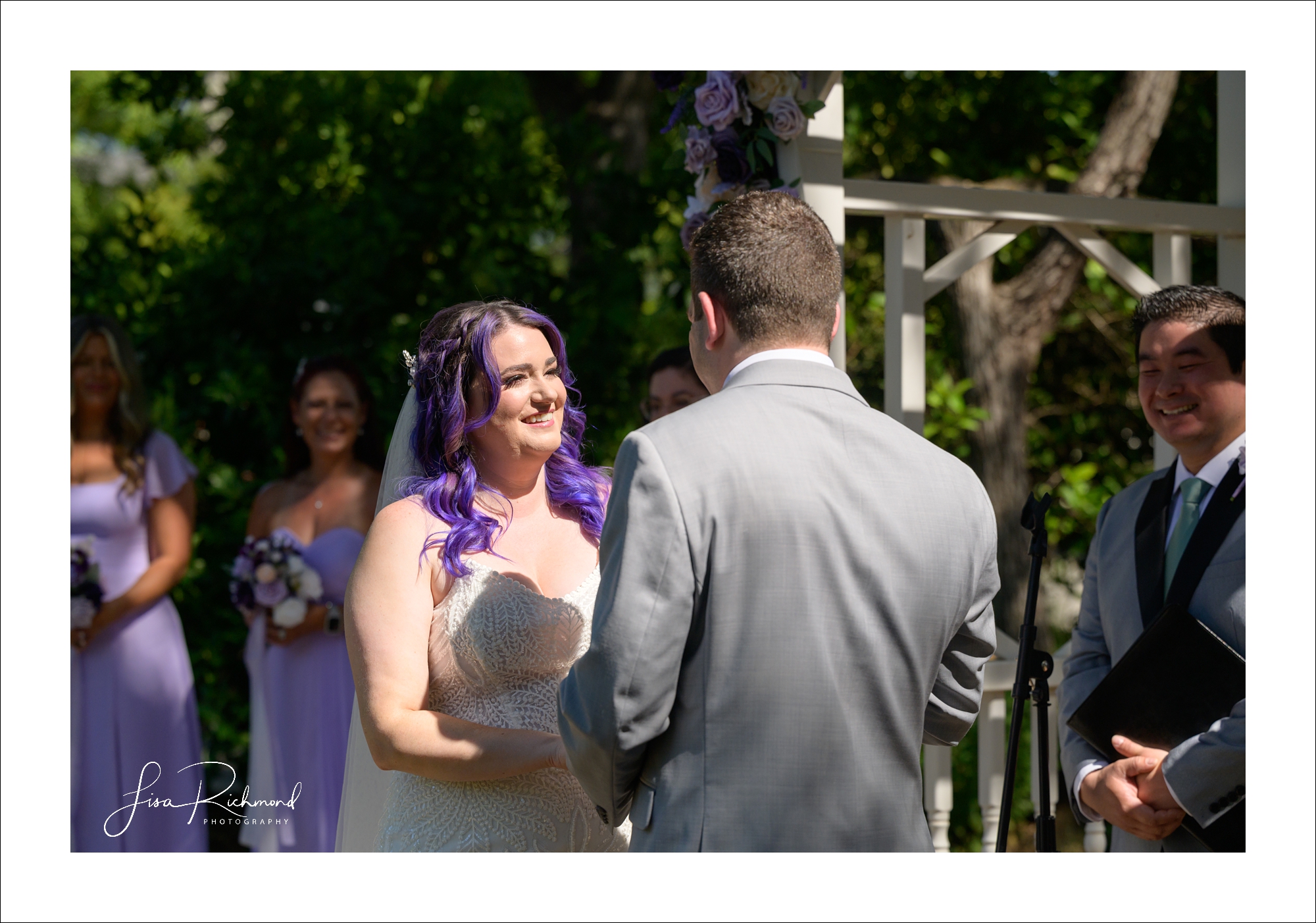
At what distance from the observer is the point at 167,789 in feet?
16.8

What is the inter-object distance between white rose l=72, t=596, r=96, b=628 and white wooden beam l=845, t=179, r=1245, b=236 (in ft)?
11.1

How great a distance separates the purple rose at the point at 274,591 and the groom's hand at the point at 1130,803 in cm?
325

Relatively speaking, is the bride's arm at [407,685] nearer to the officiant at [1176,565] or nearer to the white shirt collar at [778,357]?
the white shirt collar at [778,357]

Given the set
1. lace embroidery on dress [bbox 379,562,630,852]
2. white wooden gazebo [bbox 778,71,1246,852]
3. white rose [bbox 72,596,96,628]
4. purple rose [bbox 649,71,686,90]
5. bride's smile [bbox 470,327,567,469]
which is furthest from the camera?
white rose [bbox 72,596,96,628]

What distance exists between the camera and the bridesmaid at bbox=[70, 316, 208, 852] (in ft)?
15.8

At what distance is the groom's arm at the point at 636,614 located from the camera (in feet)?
6.56

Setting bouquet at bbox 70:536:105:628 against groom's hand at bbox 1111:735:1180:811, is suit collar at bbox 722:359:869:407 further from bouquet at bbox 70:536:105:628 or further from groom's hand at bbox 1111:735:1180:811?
bouquet at bbox 70:536:105:628

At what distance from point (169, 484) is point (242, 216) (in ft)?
7.90

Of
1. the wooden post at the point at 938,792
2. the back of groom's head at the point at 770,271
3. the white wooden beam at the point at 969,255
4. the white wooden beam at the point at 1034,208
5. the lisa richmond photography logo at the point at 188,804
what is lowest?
the lisa richmond photography logo at the point at 188,804

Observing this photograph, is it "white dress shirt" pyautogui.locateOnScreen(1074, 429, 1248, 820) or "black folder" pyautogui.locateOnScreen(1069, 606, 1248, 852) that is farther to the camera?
"white dress shirt" pyautogui.locateOnScreen(1074, 429, 1248, 820)

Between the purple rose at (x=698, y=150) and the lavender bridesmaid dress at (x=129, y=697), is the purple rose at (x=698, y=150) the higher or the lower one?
the higher one

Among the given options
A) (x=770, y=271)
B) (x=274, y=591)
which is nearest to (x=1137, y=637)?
(x=770, y=271)

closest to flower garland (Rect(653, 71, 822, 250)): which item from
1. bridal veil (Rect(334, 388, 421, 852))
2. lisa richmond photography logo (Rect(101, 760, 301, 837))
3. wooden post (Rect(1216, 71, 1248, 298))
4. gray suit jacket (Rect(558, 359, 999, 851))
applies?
bridal veil (Rect(334, 388, 421, 852))

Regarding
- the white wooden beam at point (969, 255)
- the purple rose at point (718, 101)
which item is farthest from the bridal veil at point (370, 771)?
the white wooden beam at point (969, 255)
